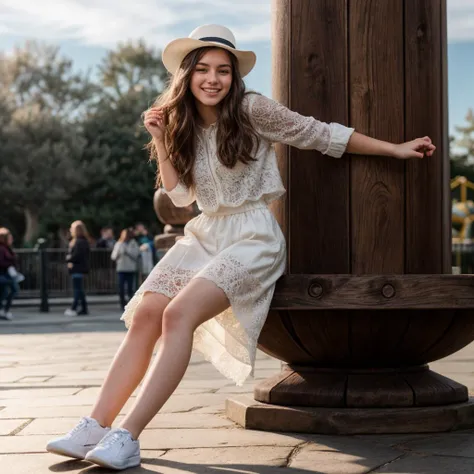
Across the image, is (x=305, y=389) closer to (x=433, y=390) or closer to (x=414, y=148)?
(x=433, y=390)

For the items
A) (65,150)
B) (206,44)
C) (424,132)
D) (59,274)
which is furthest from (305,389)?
(65,150)

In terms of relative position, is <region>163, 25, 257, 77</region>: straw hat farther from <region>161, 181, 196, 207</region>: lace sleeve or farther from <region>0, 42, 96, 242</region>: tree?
<region>0, 42, 96, 242</region>: tree

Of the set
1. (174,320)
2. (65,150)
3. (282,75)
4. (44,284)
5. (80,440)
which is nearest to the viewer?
(80,440)

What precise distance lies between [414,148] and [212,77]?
88 cm

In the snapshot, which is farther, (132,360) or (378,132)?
(378,132)

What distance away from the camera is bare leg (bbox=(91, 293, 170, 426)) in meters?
3.61

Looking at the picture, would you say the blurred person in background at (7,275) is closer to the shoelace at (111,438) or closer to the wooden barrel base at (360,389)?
the wooden barrel base at (360,389)

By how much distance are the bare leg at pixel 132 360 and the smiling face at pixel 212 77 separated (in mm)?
871

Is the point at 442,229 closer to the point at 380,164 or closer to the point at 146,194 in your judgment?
the point at 380,164

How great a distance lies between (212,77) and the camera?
4023mm

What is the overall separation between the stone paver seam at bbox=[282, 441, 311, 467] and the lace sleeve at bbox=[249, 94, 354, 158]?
117cm

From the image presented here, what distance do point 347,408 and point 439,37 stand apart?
164 centimetres

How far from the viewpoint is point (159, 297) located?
375cm

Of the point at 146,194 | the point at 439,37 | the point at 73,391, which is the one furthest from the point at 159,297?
the point at 146,194
